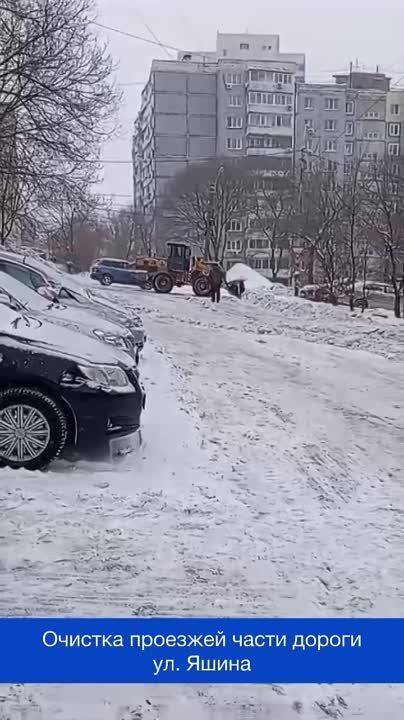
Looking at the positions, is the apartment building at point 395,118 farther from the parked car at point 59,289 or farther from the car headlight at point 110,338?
the car headlight at point 110,338

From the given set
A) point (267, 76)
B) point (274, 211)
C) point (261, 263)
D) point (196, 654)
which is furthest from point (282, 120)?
point (261, 263)

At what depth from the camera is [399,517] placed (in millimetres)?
4852

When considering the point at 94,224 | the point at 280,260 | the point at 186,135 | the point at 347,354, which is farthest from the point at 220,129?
the point at 280,260

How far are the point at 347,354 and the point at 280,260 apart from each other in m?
29.2

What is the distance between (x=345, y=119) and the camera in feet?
53.9

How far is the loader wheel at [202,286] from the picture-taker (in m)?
27.9

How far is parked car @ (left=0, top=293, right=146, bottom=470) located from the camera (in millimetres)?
5184

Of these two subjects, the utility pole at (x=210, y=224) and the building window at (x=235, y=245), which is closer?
the utility pole at (x=210, y=224)

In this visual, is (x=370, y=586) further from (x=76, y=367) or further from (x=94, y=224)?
(x=94, y=224)

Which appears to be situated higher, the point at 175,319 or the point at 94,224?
the point at 94,224

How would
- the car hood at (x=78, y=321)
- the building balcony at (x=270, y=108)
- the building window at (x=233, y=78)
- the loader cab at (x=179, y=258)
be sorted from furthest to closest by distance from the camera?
1. the loader cab at (x=179, y=258)
2. the building balcony at (x=270, y=108)
3. the building window at (x=233, y=78)
4. the car hood at (x=78, y=321)

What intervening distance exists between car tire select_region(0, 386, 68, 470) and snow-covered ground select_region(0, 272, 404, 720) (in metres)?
0.17

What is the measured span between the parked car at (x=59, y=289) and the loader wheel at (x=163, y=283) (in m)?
17.0

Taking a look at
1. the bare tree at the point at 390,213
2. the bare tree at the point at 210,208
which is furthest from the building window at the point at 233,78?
the bare tree at the point at 390,213
